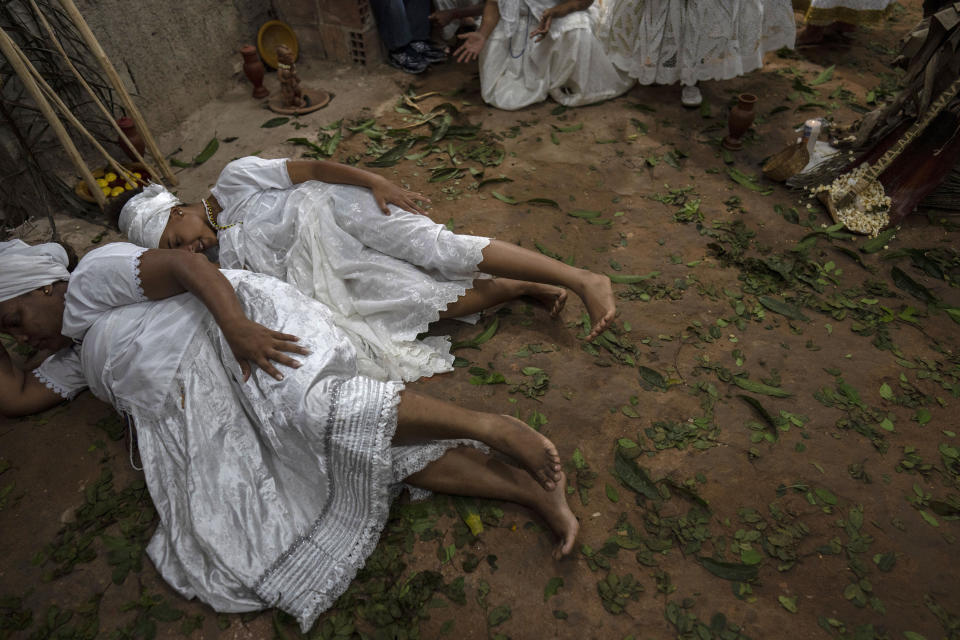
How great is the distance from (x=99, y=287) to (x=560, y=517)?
6.23ft

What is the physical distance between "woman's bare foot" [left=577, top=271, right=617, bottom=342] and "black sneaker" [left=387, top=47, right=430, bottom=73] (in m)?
3.75

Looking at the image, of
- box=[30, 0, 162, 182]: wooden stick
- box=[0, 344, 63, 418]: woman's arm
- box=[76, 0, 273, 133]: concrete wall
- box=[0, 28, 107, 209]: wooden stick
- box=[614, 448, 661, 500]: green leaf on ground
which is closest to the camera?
box=[614, 448, 661, 500]: green leaf on ground

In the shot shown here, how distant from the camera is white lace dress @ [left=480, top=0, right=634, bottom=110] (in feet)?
14.6

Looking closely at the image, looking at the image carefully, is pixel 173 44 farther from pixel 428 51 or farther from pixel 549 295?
pixel 549 295

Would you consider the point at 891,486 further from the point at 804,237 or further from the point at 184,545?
the point at 184,545

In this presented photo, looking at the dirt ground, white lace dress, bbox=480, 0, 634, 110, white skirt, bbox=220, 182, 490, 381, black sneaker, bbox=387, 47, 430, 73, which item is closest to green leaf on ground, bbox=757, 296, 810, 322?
the dirt ground

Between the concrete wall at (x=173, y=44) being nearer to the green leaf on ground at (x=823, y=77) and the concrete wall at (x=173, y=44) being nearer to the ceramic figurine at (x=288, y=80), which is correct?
the ceramic figurine at (x=288, y=80)

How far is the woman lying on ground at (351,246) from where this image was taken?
2459mm

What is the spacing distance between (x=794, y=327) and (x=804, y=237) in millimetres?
861

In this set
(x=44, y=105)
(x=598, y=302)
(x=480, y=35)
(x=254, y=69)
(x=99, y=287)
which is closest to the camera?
(x=99, y=287)

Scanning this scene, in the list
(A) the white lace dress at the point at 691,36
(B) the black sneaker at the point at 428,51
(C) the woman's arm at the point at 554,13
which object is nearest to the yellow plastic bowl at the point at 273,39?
(B) the black sneaker at the point at 428,51

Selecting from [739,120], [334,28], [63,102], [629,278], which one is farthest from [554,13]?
[63,102]

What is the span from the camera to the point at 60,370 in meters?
2.37

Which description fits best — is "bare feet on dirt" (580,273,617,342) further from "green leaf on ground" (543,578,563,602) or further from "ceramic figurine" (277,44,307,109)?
"ceramic figurine" (277,44,307,109)
